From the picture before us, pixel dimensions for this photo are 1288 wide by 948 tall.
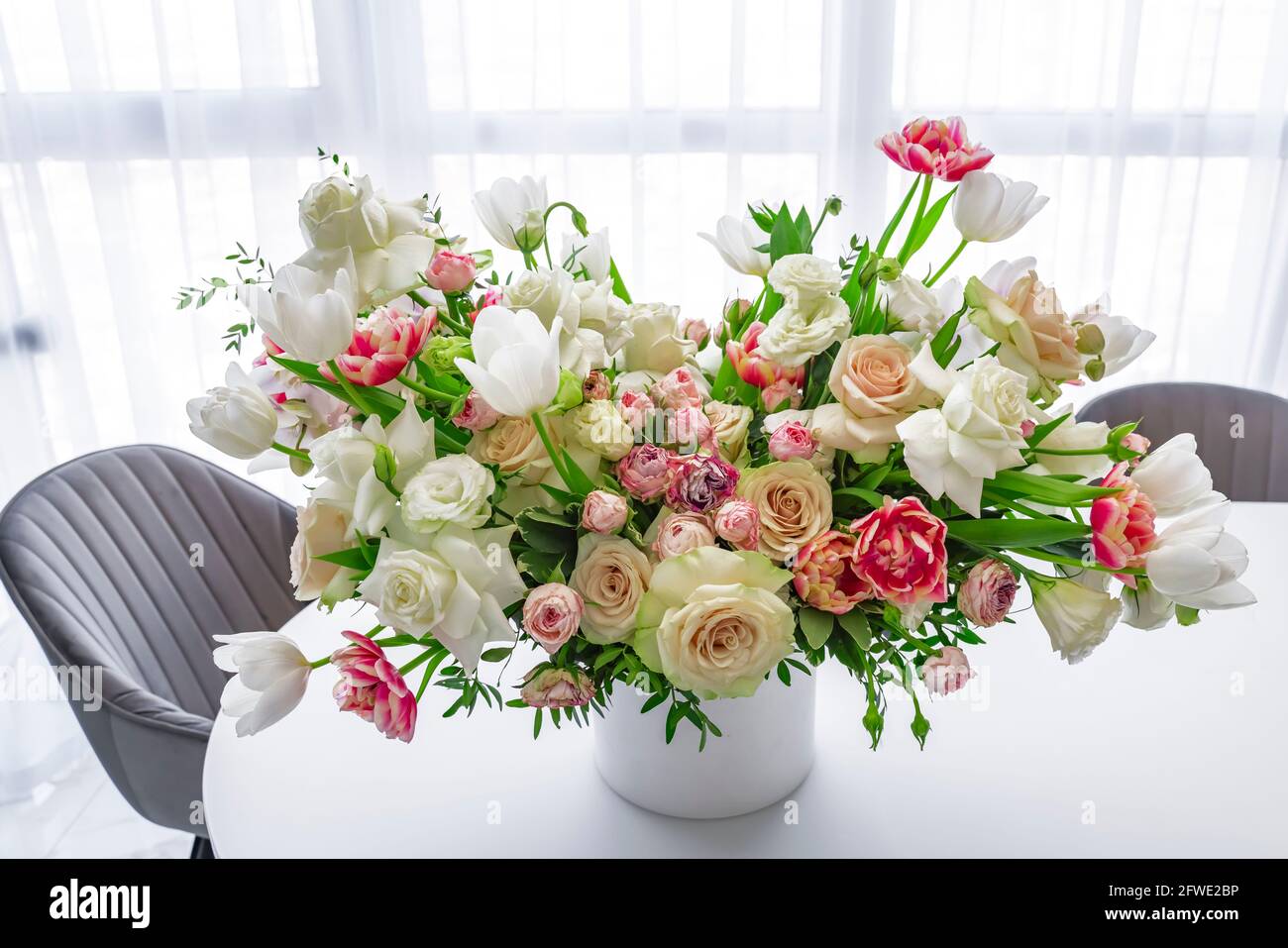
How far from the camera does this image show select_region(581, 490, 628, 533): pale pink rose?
67cm

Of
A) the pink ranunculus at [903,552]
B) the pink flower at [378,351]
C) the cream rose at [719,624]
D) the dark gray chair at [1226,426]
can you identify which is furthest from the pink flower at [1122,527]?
the dark gray chair at [1226,426]

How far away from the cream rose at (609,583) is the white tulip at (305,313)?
219 mm

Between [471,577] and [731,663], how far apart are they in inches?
7.1

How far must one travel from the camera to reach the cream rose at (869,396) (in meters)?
0.69

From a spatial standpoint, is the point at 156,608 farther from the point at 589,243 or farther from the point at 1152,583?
the point at 1152,583

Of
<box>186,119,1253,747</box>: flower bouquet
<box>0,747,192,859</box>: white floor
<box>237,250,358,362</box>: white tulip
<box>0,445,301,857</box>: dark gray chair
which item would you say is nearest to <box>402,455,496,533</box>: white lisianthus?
<box>186,119,1253,747</box>: flower bouquet

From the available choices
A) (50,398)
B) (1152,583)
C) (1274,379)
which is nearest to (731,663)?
(1152,583)

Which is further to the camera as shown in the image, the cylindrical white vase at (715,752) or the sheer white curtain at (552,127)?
the sheer white curtain at (552,127)

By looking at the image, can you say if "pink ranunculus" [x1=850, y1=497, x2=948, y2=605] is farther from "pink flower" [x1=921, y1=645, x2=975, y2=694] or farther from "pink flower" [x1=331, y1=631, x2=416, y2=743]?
"pink flower" [x1=331, y1=631, x2=416, y2=743]

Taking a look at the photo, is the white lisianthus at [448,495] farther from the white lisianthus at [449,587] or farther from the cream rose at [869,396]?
the cream rose at [869,396]

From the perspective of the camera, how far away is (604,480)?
732 mm

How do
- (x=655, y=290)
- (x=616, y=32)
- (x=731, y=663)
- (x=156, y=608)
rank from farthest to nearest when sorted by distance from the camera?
(x=655, y=290)
(x=616, y=32)
(x=156, y=608)
(x=731, y=663)

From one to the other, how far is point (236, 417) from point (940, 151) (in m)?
0.55

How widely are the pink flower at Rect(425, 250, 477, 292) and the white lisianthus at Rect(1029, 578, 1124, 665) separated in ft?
1.60
